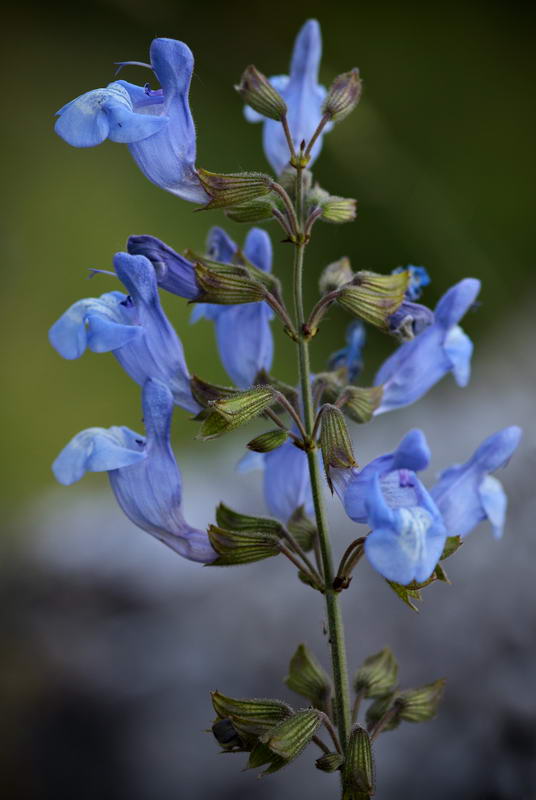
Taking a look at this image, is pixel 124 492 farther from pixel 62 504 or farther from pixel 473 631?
pixel 62 504

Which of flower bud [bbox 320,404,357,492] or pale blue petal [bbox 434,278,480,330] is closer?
flower bud [bbox 320,404,357,492]

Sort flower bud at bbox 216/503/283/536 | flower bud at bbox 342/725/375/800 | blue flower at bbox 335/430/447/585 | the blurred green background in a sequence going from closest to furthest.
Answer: blue flower at bbox 335/430/447/585
flower bud at bbox 342/725/375/800
flower bud at bbox 216/503/283/536
the blurred green background

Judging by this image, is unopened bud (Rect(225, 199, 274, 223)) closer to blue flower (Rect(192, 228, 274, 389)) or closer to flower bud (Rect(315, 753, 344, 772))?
blue flower (Rect(192, 228, 274, 389))

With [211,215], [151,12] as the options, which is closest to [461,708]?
[151,12]

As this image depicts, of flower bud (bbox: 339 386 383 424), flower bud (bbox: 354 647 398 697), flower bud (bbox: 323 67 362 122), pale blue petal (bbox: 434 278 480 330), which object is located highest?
flower bud (bbox: 323 67 362 122)

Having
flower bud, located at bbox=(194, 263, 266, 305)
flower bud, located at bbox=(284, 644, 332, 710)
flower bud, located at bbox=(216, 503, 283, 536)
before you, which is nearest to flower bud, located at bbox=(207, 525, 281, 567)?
flower bud, located at bbox=(216, 503, 283, 536)

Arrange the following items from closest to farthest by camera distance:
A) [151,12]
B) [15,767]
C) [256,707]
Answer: [256,707], [15,767], [151,12]

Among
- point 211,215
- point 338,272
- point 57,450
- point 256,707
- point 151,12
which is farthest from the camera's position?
point 211,215

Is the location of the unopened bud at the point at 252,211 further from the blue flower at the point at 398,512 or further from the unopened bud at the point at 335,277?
the blue flower at the point at 398,512
